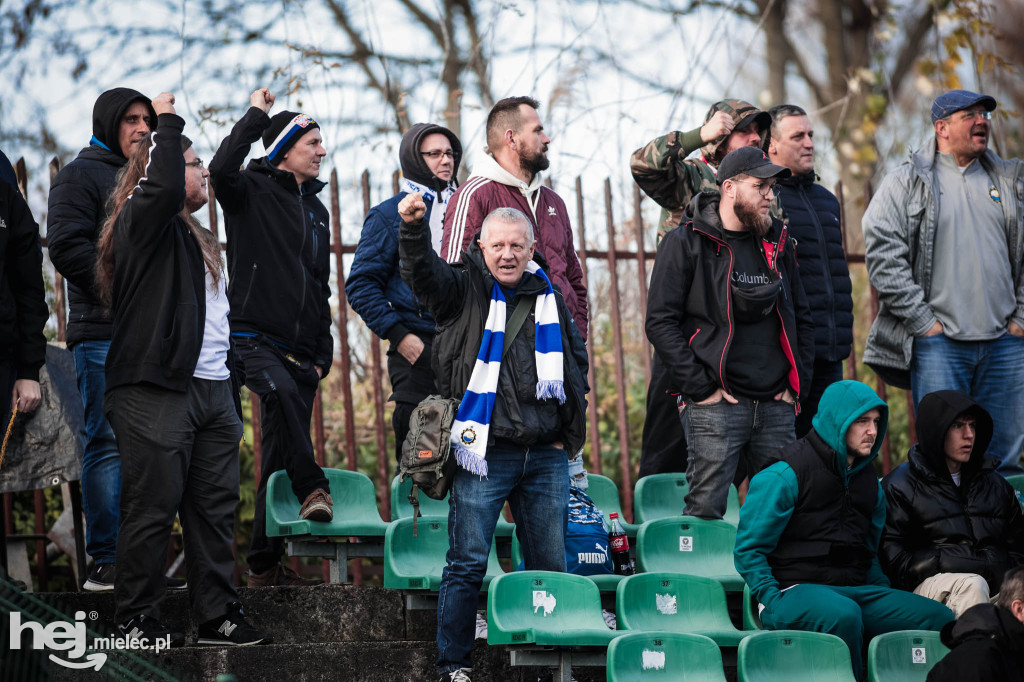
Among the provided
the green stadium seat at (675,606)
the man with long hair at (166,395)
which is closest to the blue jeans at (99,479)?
the man with long hair at (166,395)

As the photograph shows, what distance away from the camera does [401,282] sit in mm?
5742

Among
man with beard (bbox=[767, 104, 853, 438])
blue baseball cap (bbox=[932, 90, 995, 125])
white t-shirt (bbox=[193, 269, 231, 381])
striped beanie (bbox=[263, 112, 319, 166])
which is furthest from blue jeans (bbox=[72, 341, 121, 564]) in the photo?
blue baseball cap (bbox=[932, 90, 995, 125])

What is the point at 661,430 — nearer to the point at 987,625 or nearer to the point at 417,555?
the point at 417,555

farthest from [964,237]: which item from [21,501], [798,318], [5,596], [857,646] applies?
[21,501]

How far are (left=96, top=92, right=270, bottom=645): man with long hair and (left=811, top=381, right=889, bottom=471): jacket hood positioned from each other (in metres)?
2.25

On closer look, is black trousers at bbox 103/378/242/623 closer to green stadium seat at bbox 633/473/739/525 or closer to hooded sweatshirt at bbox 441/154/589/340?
hooded sweatshirt at bbox 441/154/589/340

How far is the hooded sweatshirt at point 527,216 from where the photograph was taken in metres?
5.27

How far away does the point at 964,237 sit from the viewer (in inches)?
236

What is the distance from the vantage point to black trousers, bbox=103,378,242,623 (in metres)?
4.21

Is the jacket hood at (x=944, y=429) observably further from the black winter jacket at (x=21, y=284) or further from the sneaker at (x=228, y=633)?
the black winter jacket at (x=21, y=284)

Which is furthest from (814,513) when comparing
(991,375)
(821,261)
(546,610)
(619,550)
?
(991,375)

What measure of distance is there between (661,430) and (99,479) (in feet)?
8.51

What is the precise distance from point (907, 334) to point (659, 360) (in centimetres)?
125

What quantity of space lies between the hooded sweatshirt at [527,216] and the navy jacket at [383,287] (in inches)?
15.7
